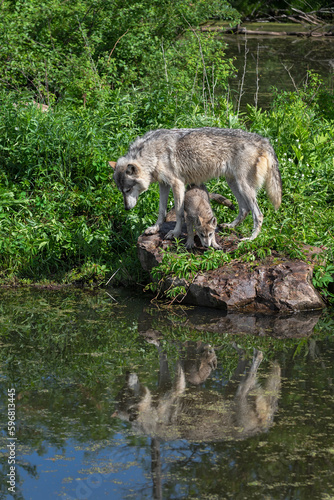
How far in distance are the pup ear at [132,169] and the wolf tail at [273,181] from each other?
1.67 m

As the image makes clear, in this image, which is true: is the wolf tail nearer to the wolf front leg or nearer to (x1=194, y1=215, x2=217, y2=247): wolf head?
(x1=194, y1=215, x2=217, y2=247): wolf head

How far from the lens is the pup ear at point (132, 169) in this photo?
7.87m

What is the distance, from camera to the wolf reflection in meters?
4.99

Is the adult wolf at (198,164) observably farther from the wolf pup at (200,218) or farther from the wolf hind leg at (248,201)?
the wolf pup at (200,218)

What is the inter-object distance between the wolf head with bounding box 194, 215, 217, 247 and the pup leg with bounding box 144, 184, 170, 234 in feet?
2.05

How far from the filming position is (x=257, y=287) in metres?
7.68

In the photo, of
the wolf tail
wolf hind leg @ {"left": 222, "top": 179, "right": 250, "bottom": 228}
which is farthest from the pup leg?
the wolf tail

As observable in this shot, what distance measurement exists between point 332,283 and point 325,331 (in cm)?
105

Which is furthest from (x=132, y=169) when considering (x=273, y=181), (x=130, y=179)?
(x=273, y=181)

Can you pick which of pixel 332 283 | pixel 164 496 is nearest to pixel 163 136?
pixel 332 283

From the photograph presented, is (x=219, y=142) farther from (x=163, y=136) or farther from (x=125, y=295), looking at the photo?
(x=125, y=295)

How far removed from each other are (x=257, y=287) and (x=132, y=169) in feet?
6.92

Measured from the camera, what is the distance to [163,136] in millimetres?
8234

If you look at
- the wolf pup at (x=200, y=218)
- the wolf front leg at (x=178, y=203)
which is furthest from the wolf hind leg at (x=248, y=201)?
the wolf front leg at (x=178, y=203)
